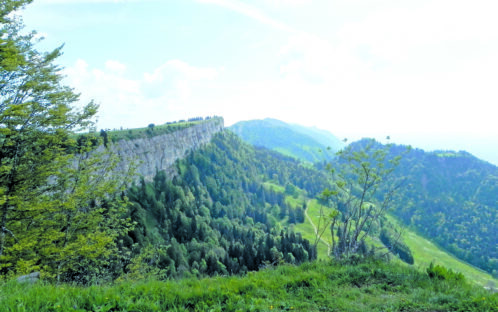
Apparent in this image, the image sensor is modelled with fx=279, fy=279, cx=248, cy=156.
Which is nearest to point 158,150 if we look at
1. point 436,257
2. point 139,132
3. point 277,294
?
point 139,132

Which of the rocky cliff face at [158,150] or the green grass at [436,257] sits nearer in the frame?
the rocky cliff face at [158,150]

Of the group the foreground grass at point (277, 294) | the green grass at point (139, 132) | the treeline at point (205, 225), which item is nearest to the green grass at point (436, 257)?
the treeline at point (205, 225)

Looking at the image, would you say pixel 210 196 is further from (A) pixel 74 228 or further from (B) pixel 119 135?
(A) pixel 74 228

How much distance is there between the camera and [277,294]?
1027 centimetres

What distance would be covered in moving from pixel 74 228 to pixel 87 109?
904cm

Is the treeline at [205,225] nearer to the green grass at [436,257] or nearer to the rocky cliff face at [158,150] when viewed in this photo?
the rocky cliff face at [158,150]

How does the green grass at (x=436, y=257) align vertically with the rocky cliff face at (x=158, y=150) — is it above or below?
below

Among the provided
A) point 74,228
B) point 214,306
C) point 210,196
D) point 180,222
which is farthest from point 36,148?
point 210,196

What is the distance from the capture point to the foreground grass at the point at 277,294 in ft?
27.5

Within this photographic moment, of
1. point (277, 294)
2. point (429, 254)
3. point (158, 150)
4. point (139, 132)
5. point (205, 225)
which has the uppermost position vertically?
point (139, 132)

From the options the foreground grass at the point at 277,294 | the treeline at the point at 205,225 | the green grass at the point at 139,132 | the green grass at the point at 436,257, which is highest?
the green grass at the point at 139,132

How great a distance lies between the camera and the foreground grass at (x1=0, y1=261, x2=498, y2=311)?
8.38 m

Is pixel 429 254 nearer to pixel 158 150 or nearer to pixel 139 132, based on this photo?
pixel 158 150

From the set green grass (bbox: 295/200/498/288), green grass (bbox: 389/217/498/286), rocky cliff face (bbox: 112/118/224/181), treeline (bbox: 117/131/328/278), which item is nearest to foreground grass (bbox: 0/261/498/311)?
treeline (bbox: 117/131/328/278)
